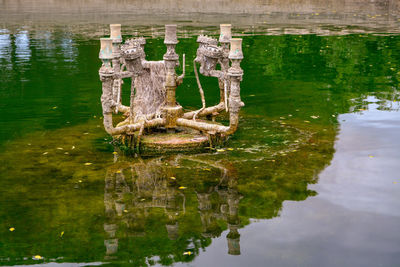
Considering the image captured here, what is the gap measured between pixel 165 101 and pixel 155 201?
2.83 m

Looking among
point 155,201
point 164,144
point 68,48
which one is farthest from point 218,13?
point 155,201

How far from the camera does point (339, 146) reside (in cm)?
914

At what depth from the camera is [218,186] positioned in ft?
25.0

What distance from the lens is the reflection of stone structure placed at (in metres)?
6.33

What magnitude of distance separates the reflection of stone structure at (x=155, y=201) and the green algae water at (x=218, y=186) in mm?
20

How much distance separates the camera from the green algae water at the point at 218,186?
5.94 m

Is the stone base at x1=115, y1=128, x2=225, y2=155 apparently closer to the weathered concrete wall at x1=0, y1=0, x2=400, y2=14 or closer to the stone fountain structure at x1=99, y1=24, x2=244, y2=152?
the stone fountain structure at x1=99, y1=24, x2=244, y2=152

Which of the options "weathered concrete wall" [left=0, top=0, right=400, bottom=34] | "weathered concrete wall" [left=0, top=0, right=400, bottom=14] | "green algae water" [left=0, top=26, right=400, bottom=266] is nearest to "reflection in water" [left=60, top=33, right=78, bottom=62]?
"weathered concrete wall" [left=0, top=0, right=400, bottom=34]

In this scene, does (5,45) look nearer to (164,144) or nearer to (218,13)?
(218,13)

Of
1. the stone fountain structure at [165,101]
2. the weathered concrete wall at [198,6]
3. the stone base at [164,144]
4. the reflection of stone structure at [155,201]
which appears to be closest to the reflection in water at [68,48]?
the stone fountain structure at [165,101]

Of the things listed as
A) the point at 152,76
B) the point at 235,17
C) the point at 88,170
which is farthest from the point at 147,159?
the point at 235,17

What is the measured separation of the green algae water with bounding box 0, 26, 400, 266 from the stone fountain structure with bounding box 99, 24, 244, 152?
35 centimetres

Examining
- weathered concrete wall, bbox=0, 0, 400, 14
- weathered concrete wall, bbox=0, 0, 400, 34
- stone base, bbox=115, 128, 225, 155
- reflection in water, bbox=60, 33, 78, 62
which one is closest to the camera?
stone base, bbox=115, 128, 225, 155

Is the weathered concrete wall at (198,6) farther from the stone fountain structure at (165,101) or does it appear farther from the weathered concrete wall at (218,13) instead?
the stone fountain structure at (165,101)
